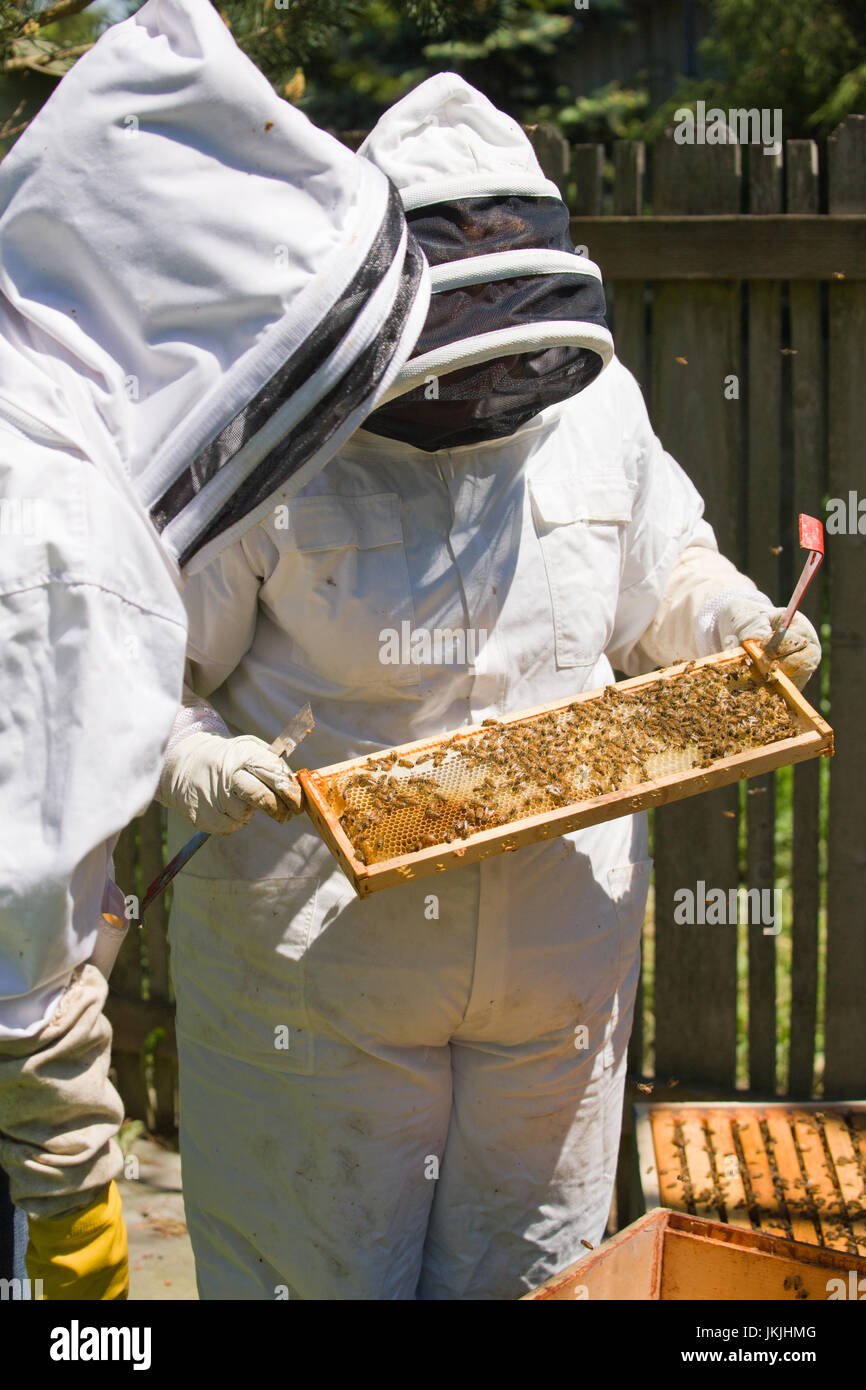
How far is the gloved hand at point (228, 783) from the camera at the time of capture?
217 cm

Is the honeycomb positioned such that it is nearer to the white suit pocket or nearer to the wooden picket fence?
the white suit pocket

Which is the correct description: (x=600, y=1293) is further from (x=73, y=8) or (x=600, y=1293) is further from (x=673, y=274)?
(x=73, y=8)

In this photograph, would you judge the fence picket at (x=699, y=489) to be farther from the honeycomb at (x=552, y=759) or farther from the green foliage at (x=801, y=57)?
the green foliage at (x=801, y=57)

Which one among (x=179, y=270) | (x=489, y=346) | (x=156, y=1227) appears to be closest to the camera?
(x=179, y=270)

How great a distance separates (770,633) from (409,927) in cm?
96

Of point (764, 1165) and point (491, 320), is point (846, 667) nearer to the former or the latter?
point (764, 1165)

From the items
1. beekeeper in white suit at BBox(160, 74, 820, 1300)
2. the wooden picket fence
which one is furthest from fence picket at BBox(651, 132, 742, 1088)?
beekeeper in white suit at BBox(160, 74, 820, 1300)

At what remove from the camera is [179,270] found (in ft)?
5.53

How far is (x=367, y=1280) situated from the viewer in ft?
8.16

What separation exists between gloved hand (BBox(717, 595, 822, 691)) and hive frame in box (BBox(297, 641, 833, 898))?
7cm

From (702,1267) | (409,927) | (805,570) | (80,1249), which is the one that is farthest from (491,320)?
(702,1267)

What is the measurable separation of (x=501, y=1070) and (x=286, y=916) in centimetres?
55

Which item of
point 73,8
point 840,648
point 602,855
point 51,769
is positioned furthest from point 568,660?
point 73,8

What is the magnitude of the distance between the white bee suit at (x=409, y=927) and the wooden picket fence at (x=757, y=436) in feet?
3.36
